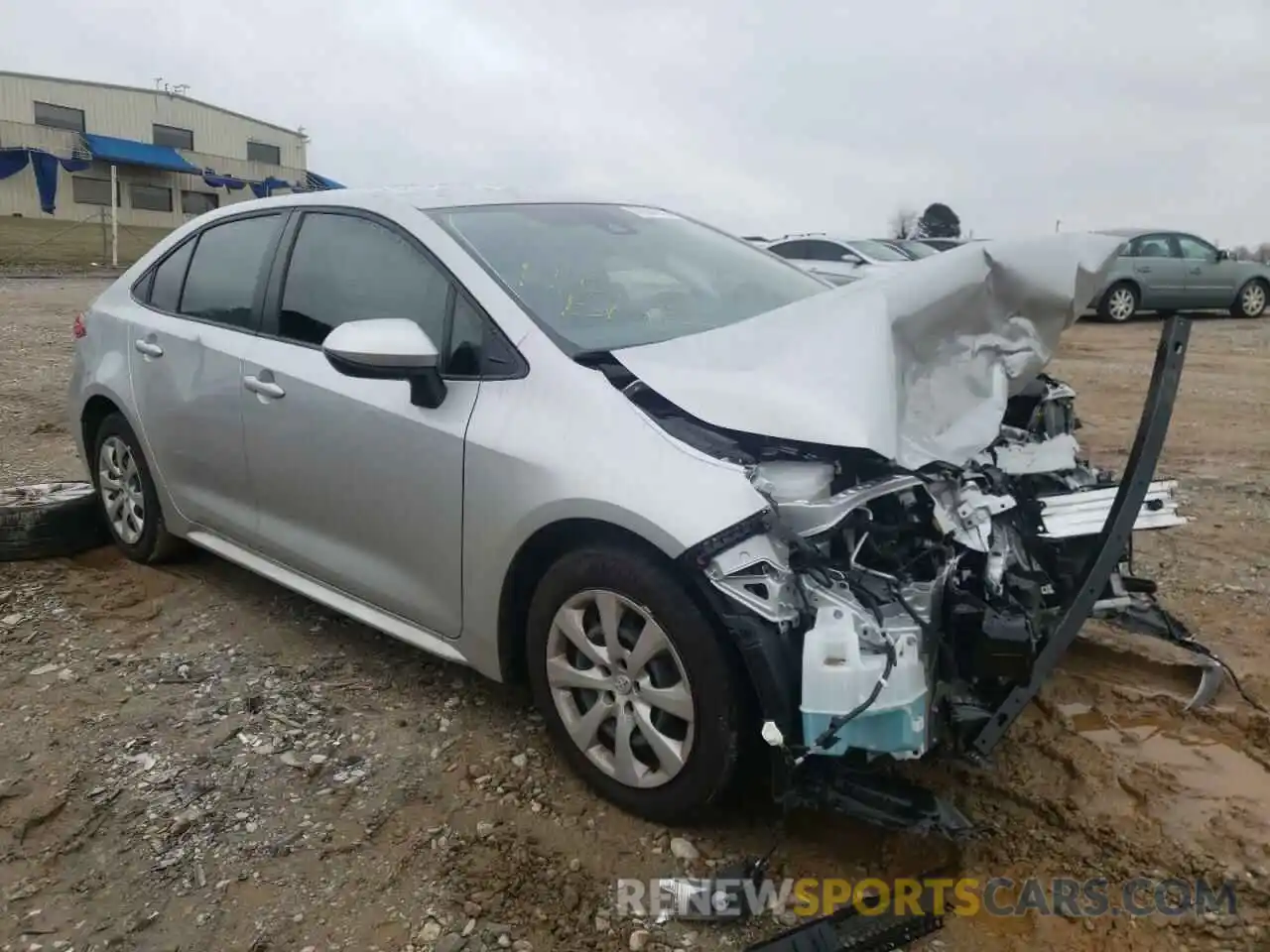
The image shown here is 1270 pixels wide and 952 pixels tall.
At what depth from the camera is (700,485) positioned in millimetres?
2479

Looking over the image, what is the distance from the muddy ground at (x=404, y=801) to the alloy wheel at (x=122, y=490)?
43cm

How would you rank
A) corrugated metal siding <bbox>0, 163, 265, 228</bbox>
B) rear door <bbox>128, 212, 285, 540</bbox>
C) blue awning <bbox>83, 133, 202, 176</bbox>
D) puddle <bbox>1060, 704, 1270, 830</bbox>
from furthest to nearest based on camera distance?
1. blue awning <bbox>83, 133, 202, 176</bbox>
2. corrugated metal siding <bbox>0, 163, 265, 228</bbox>
3. rear door <bbox>128, 212, 285, 540</bbox>
4. puddle <bbox>1060, 704, 1270, 830</bbox>

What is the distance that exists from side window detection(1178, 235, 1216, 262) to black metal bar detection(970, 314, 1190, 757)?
51.9ft

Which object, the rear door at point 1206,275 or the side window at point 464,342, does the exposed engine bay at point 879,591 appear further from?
the rear door at point 1206,275

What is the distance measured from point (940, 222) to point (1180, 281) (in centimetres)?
1980

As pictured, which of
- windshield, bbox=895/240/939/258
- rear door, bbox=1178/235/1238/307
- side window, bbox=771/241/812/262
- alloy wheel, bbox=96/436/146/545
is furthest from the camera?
windshield, bbox=895/240/939/258

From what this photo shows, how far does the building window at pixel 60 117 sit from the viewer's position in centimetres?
4228

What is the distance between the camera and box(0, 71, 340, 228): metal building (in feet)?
115

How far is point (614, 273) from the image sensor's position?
133 inches

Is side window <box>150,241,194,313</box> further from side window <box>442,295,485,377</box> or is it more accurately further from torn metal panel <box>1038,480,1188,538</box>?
torn metal panel <box>1038,480,1188,538</box>

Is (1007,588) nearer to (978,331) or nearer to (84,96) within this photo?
(978,331)

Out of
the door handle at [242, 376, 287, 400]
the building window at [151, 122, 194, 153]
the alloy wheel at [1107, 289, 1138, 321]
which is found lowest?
the door handle at [242, 376, 287, 400]

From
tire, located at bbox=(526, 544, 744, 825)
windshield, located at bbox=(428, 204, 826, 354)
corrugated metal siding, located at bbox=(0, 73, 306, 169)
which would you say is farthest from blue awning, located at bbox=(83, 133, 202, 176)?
tire, located at bbox=(526, 544, 744, 825)

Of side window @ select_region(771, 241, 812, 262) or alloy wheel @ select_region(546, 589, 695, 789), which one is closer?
alloy wheel @ select_region(546, 589, 695, 789)
